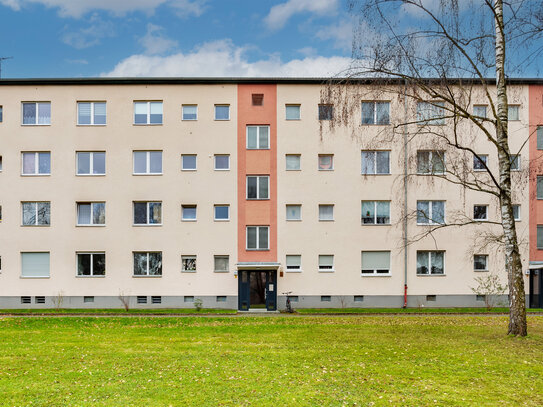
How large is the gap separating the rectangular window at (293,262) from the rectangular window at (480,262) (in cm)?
1047

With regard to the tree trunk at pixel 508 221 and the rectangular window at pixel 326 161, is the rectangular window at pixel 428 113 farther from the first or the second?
the rectangular window at pixel 326 161

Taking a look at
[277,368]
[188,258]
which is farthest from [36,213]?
[277,368]

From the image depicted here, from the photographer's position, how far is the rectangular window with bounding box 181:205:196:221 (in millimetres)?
28703

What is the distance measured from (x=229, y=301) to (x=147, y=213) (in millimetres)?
7177

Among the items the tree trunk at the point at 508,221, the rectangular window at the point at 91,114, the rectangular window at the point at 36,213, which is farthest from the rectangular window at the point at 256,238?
the tree trunk at the point at 508,221

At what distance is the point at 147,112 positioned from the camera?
2908cm

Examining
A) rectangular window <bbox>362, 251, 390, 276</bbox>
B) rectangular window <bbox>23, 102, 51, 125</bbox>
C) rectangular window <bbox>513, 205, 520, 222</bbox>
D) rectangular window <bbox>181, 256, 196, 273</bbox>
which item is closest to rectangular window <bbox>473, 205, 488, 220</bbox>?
rectangular window <bbox>513, 205, 520, 222</bbox>

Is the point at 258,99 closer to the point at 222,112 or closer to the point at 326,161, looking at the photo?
the point at 222,112

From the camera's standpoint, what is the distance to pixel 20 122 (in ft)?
94.8

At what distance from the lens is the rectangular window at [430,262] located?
2870 cm

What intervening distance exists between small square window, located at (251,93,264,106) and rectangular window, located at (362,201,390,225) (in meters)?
8.70

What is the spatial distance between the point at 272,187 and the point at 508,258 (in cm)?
1679

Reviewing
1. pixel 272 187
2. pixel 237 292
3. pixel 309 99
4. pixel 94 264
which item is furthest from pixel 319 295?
pixel 94 264

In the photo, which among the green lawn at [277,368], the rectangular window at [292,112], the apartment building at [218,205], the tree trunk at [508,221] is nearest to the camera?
the green lawn at [277,368]
